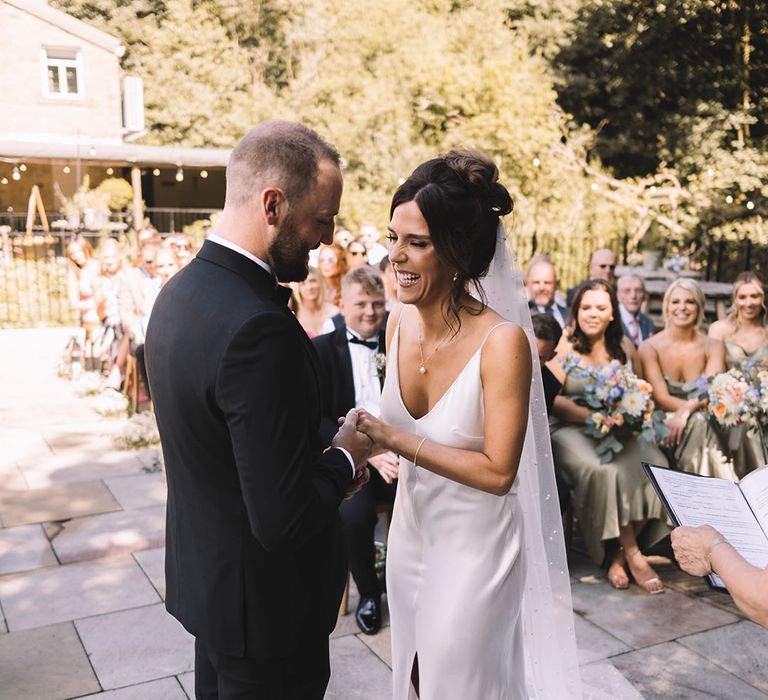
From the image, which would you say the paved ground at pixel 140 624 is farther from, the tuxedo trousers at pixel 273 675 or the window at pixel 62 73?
the window at pixel 62 73

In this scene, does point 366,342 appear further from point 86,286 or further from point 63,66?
point 63,66

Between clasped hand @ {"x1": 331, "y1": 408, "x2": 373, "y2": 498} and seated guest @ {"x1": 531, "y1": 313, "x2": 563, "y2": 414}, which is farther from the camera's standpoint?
seated guest @ {"x1": 531, "y1": 313, "x2": 563, "y2": 414}

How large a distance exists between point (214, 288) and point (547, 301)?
5.28 metres

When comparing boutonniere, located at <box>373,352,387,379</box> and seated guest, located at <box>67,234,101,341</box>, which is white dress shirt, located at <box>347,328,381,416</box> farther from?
seated guest, located at <box>67,234,101,341</box>

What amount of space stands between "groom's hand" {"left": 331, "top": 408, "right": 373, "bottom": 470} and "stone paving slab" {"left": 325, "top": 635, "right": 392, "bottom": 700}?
1662 mm

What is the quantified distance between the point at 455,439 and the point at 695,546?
803 mm

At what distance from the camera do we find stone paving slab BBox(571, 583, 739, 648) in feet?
12.9

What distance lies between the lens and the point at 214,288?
1.75 meters

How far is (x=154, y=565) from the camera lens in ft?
15.5

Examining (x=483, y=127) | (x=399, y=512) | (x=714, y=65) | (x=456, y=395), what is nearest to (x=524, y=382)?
(x=456, y=395)

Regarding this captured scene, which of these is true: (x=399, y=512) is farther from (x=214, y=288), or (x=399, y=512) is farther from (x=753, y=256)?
(x=753, y=256)

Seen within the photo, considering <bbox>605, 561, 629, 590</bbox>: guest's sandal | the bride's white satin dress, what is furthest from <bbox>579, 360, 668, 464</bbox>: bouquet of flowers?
the bride's white satin dress

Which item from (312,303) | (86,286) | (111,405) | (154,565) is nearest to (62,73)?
(86,286)

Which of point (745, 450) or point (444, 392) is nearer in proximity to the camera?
point (444, 392)
